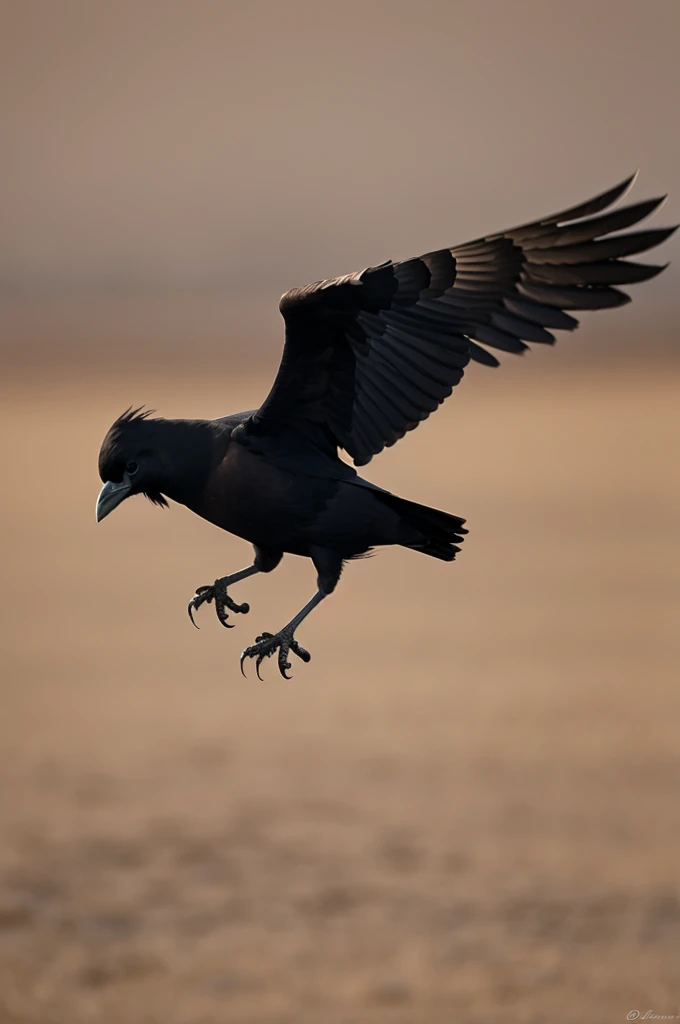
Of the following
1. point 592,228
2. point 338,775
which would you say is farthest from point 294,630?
point 338,775

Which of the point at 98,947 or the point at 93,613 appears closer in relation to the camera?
the point at 98,947

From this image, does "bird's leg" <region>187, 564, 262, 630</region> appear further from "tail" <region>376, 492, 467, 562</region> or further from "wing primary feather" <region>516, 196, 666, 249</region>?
"wing primary feather" <region>516, 196, 666, 249</region>

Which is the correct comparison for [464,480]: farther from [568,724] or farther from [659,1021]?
[659,1021]

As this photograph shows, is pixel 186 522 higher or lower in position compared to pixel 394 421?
higher

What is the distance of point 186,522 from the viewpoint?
69.2 metres

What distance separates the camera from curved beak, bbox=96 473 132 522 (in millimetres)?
7582

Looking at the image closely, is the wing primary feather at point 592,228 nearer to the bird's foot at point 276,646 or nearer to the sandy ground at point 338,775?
the bird's foot at point 276,646

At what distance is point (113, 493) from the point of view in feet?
25.1

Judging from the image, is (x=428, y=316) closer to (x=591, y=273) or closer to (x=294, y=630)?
(x=591, y=273)

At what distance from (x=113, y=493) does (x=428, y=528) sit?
63.3 inches

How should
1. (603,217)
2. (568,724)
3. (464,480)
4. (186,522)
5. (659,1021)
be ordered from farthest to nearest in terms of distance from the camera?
(186,522) < (464,480) < (568,724) < (659,1021) < (603,217)

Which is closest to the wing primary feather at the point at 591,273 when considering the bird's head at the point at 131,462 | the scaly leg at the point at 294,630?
the scaly leg at the point at 294,630

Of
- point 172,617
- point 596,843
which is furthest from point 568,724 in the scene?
point 172,617

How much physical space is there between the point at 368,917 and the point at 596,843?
9.32 metres
